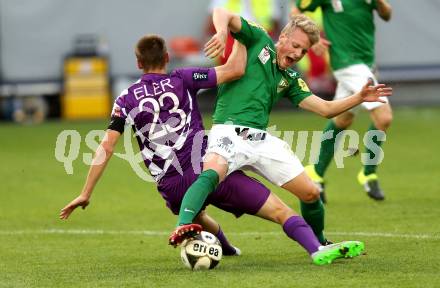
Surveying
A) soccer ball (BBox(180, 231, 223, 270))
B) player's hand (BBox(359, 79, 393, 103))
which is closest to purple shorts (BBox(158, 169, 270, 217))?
soccer ball (BBox(180, 231, 223, 270))

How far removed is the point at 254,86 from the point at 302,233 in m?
1.08

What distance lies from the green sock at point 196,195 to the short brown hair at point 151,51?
0.82 meters

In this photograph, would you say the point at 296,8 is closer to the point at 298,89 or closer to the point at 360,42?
the point at 360,42

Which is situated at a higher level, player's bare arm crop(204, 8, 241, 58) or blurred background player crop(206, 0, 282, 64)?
player's bare arm crop(204, 8, 241, 58)

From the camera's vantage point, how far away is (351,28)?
35.8 feet

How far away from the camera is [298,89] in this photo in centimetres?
770

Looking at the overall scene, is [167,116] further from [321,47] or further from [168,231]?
[321,47]

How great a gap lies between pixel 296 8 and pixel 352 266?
4.52m

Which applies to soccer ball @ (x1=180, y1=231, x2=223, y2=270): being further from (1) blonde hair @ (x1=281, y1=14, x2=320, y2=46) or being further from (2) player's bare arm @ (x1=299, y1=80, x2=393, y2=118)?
(1) blonde hair @ (x1=281, y1=14, x2=320, y2=46)

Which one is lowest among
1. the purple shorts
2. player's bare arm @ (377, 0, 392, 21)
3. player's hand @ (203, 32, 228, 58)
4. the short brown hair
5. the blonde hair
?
the purple shorts

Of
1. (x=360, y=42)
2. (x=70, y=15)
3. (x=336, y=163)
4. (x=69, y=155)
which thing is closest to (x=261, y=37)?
(x=360, y=42)

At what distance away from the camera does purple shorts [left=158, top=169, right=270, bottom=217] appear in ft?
23.8

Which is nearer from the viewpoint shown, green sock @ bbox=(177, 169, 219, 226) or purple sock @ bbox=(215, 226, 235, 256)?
green sock @ bbox=(177, 169, 219, 226)

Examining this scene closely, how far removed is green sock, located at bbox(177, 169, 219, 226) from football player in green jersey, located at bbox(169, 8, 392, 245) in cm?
3
